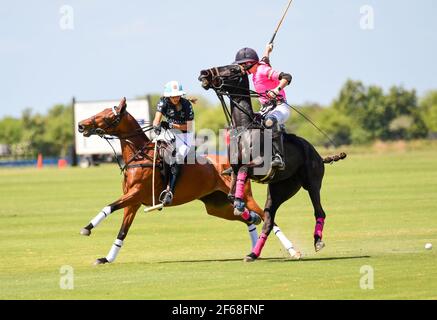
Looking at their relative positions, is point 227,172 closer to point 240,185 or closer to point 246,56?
point 240,185

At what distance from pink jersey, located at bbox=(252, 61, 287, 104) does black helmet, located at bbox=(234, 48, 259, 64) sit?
283 mm

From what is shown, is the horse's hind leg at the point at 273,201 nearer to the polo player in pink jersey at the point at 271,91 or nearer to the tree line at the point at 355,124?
the polo player in pink jersey at the point at 271,91

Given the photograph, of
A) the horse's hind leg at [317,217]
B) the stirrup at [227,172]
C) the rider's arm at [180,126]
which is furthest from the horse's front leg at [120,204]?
the horse's hind leg at [317,217]

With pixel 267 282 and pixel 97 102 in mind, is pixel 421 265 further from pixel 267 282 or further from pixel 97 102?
pixel 97 102

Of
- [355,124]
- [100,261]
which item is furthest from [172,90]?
[355,124]

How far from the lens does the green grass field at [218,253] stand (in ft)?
47.3

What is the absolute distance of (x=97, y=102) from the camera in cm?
7588

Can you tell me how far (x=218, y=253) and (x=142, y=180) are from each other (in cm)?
234

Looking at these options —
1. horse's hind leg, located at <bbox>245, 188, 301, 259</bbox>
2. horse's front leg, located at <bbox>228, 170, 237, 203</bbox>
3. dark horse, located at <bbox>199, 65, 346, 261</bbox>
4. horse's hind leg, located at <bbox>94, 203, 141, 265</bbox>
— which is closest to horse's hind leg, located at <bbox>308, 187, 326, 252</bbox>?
dark horse, located at <bbox>199, 65, 346, 261</bbox>

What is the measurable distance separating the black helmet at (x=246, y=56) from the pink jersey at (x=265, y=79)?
28 cm

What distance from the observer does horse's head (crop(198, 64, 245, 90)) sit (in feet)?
55.5

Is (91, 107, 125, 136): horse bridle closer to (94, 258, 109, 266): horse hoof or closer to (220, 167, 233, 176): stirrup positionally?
(220, 167, 233, 176): stirrup

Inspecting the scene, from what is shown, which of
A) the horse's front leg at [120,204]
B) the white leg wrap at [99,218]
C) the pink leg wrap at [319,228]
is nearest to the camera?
the white leg wrap at [99,218]

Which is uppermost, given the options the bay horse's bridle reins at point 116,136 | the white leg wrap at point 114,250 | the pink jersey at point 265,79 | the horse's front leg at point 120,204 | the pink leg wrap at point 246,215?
the pink jersey at point 265,79
